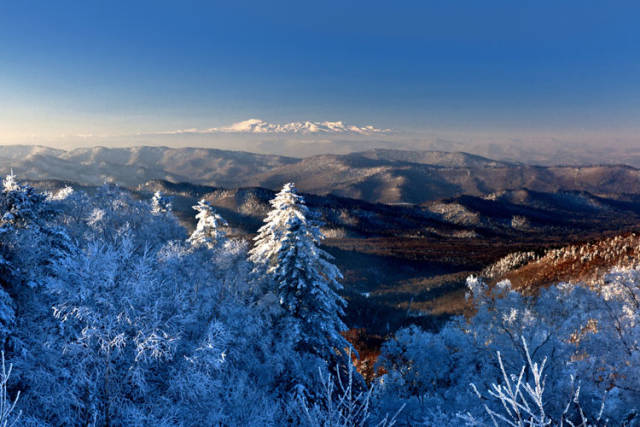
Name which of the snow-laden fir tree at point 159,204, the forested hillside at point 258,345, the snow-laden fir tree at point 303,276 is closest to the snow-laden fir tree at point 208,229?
the forested hillside at point 258,345

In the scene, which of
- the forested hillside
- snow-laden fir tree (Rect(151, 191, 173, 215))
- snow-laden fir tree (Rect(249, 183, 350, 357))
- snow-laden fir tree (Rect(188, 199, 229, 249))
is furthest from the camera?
snow-laden fir tree (Rect(151, 191, 173, 215))

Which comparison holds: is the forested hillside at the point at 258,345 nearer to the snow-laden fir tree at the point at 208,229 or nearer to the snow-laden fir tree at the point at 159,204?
the snow-laden fir tree at the point at 208,229

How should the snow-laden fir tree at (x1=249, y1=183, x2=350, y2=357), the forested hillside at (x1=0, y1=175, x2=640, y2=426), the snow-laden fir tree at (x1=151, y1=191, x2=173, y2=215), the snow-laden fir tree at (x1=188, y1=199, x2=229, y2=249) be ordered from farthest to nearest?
1. the snow-laden fir tree at (x1=151, y1=191, x2=173, y2=215)
2. the snow-laden fir tree at (x1=188, y1=199, x2=229, y2=249)
3. the snow-laden fir tree at (x1=249, y1=183, x2=350, y2=357)
4. the forested hillside at (x1=0, y1=175, x2=640, y2=426)

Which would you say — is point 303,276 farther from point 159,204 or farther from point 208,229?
point 159,204

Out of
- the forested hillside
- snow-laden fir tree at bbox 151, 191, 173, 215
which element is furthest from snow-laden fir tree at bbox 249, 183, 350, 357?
snow-laden fir tree at bbox 151, 191, 173, 215

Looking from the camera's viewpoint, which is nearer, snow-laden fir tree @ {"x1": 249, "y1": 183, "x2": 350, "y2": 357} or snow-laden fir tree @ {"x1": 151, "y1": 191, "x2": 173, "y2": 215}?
snow-laden fir tree @ {"x1": 249, "y1": 183, "x2": 350, "y2": 357}

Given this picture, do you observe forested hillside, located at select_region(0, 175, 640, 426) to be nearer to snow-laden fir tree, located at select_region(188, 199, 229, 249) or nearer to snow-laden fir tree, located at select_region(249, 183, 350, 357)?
snow-laden fir tree, located at select_region(249, 183, 350, 357)

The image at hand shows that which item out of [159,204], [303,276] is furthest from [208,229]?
[159,204]
